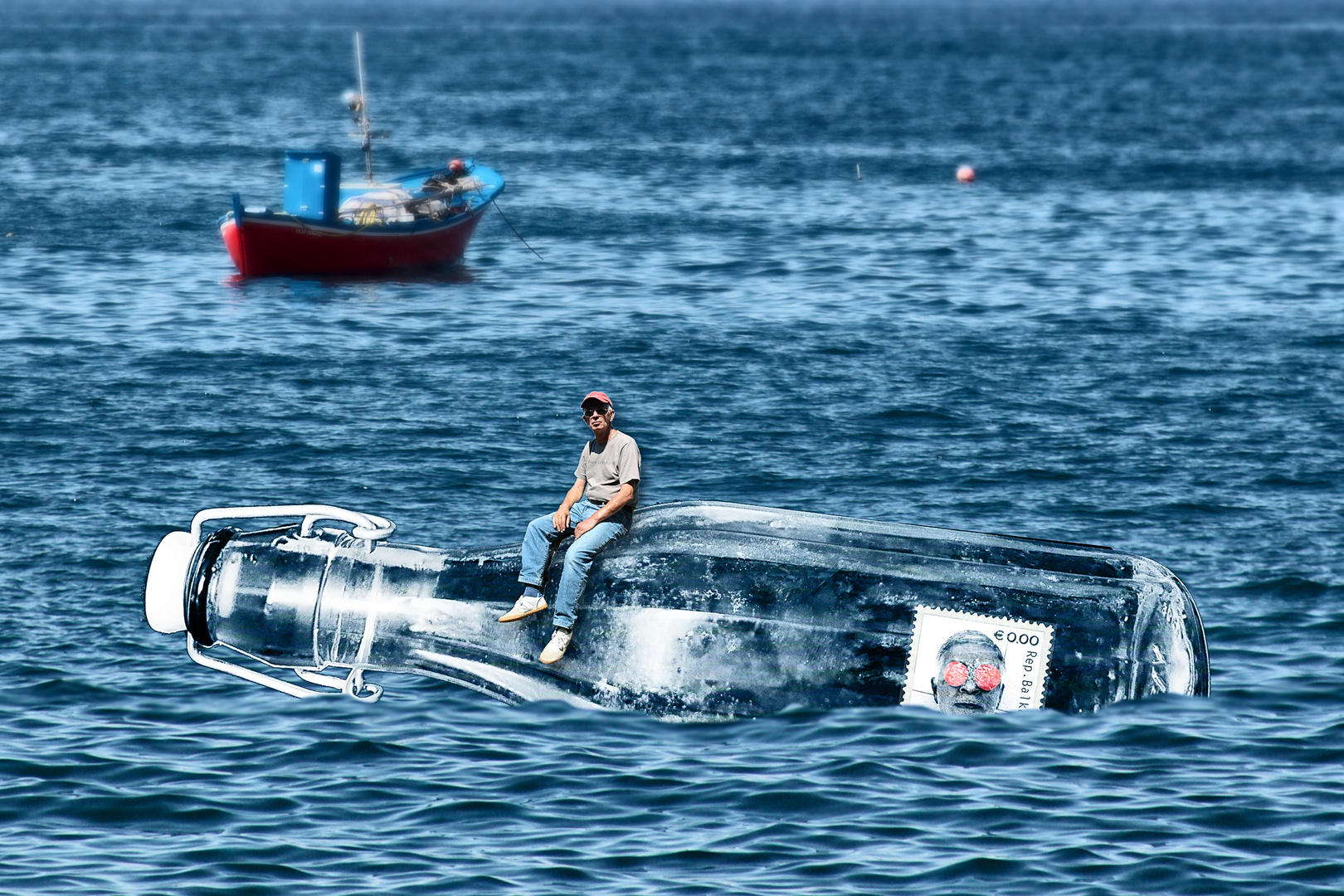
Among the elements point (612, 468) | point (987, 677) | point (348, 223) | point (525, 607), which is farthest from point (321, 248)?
point (987, 677)

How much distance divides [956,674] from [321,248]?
2853 centimetres

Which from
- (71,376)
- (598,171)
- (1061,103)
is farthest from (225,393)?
(1061,103)

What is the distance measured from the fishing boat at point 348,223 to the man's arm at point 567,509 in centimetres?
2572

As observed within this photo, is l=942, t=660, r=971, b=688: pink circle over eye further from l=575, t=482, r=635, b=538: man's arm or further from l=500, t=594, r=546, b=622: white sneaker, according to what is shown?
l=500, t=594, r=546, b=622: white sneaker

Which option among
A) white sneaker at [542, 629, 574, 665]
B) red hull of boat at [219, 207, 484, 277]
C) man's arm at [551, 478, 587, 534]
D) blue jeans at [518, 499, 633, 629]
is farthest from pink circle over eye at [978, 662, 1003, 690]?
red hull of boat at [219, 207, 484, 277]

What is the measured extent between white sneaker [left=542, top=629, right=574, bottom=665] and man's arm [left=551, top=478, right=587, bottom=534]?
0.86 meters

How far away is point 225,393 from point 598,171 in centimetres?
3329

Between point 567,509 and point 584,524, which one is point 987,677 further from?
point 567,509

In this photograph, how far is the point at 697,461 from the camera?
2397cm

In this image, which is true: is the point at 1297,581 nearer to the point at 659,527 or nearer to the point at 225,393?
the point at 659,527

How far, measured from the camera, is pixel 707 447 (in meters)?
24.7

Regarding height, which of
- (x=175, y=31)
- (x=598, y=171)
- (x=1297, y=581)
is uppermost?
(x=175, y=31)

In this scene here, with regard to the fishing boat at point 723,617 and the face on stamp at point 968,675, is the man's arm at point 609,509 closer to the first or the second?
the fishing boat at point 723,617

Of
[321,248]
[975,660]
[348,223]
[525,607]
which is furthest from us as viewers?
[348,223]
